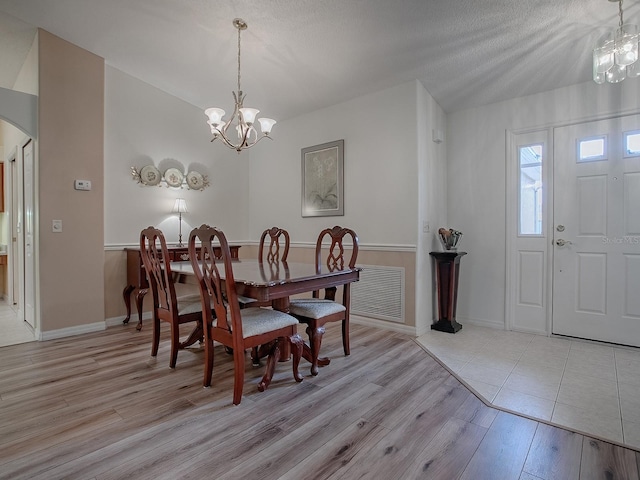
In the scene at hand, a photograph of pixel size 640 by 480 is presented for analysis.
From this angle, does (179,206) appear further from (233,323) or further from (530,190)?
(530,190)

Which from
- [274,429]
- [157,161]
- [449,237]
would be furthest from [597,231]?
[157,161]

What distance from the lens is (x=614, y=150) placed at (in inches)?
119

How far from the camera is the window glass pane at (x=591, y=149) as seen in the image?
3.08 meters

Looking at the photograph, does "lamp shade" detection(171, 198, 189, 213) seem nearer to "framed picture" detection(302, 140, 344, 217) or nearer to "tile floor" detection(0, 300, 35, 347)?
"framed picture" detection(302, 140, 344, 217)

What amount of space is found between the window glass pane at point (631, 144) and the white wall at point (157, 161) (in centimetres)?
444

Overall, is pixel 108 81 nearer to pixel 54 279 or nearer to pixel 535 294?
pixel 54 279

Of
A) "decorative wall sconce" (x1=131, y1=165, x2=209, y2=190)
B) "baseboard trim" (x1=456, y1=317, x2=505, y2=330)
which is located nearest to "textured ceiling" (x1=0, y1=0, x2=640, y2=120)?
"decorative wall sconce" (x1=131, y1=165, x2=209, y2=190)

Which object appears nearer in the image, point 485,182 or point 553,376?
point 553,376

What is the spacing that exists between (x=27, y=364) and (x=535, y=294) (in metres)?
4.58

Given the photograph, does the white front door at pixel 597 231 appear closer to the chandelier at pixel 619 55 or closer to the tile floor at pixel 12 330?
the chandelier at pixel 619 55

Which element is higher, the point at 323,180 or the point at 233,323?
the point at 323,180

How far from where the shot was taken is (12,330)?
3.46m

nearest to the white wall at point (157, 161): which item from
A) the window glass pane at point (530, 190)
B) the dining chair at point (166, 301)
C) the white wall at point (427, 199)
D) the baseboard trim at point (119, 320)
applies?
the baseboard trim at point (119, 320)

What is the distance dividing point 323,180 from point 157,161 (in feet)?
6.73
